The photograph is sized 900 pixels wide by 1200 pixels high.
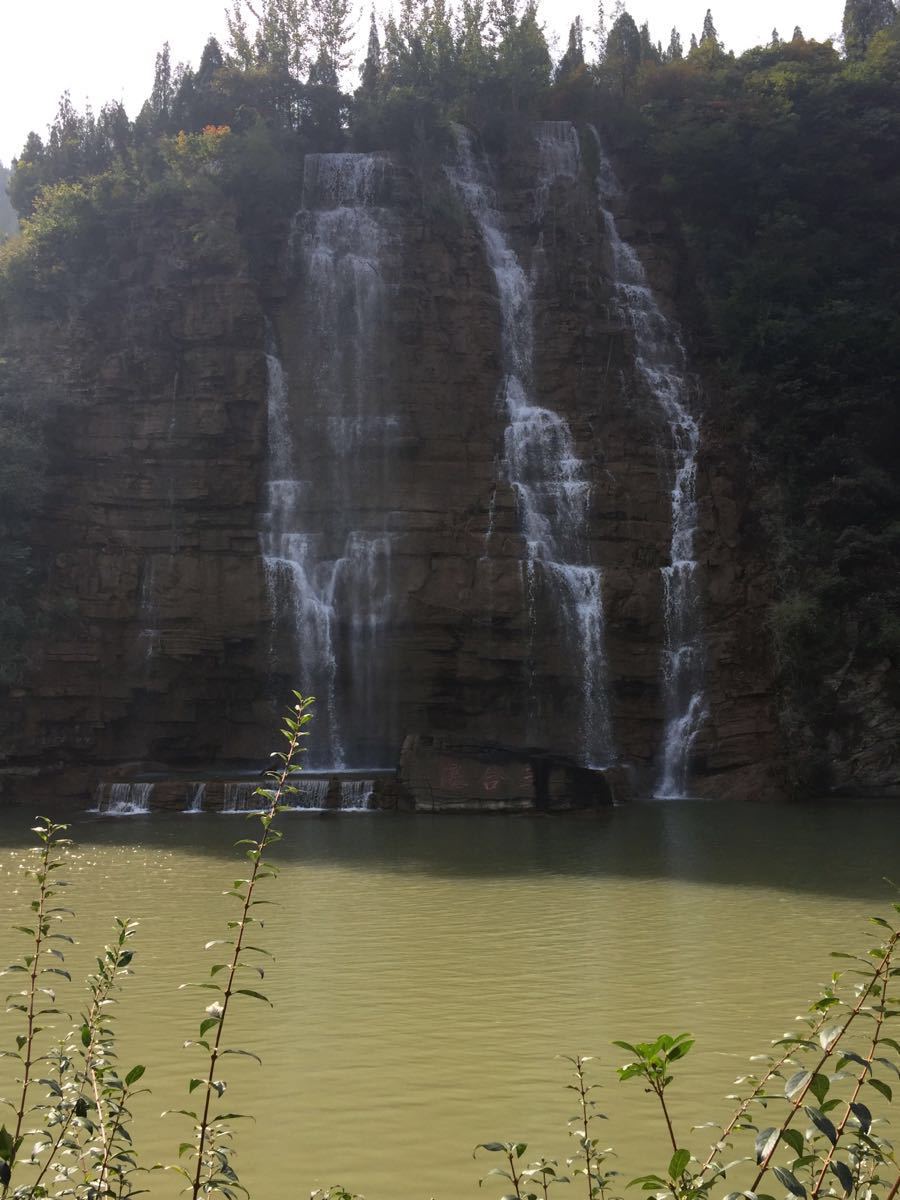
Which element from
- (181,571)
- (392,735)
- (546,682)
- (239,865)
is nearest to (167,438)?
(181,571)

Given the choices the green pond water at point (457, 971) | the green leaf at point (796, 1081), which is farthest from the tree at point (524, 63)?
the green leaf at point (796, 1081)

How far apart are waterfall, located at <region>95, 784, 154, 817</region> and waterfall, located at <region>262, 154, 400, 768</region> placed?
17.4 ft

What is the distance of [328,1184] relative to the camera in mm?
5801

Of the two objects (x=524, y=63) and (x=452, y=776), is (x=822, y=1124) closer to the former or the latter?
(x=452, y=776)

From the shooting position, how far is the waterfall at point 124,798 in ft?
81.0

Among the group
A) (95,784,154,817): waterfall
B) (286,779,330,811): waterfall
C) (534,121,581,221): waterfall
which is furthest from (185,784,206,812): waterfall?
(534,121,581,221): waterfall

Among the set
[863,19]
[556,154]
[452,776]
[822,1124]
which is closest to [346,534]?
[452,776]

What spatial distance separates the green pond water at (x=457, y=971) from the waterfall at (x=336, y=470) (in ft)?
31.2

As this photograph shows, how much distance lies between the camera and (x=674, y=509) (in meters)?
30.8

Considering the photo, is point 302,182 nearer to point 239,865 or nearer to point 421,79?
point 421,79

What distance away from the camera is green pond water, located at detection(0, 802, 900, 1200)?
6516 millimetres

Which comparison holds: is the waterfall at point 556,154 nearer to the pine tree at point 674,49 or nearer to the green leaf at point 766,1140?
the pine tree at point 674,49

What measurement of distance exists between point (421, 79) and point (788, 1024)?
3895 centimetres

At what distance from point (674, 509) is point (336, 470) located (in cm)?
913
